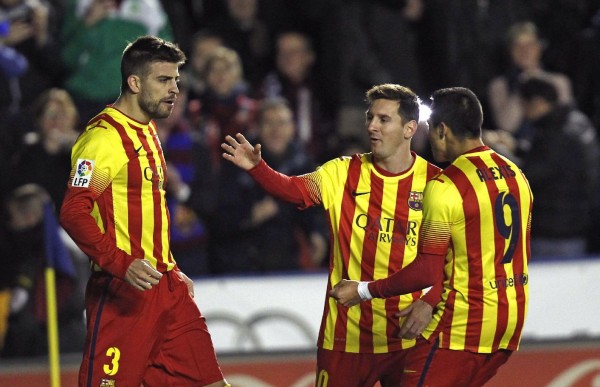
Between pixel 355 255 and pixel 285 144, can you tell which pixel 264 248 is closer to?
pixel 285 144

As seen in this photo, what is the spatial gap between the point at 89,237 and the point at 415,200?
1731 millimetres

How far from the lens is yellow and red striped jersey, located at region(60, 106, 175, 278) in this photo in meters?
6.07

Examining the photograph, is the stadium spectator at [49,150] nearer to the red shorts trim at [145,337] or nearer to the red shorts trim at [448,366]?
the red shorts trim at [145,337]

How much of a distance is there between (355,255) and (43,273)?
305cm

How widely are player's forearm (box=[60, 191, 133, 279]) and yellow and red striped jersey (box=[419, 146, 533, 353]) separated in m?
1.42

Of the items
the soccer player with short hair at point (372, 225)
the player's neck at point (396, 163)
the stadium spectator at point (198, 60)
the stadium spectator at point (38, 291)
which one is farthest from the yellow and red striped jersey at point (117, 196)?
the stadium spectator at point (198, 60)

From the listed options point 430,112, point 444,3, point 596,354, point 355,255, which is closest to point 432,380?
point 355,255

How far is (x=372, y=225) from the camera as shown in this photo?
6.70 meters

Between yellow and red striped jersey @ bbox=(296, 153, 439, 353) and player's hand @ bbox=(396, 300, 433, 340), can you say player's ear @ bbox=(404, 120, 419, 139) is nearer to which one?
yellow and red striped jersey @ bbox=(296, 153, 439, 353)

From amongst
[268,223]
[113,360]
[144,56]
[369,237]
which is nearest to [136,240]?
[113,360]

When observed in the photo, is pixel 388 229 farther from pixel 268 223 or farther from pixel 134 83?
pixel 268 223

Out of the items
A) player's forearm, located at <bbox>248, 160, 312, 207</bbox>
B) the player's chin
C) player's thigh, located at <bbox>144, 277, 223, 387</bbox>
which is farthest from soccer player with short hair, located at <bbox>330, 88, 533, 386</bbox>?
the player's chin

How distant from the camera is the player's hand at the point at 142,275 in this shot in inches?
235

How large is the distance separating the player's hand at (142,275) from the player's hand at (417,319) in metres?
1.23
